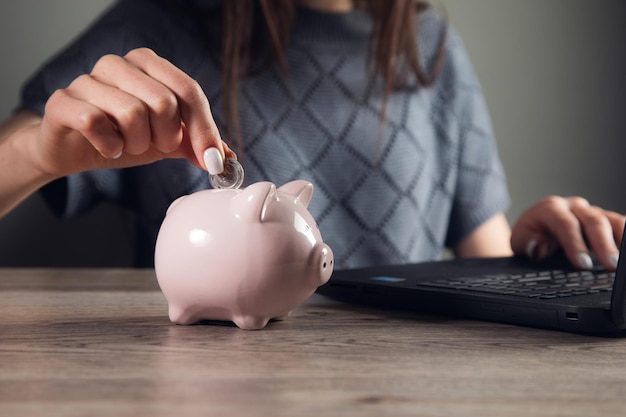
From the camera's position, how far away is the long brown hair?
122cm

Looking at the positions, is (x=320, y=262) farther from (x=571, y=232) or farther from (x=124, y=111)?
(x=571, y=232)

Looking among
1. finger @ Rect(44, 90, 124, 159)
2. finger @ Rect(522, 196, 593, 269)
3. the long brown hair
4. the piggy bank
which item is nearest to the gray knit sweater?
the long brown hair

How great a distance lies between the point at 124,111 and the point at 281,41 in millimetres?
755

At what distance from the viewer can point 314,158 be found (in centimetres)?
126

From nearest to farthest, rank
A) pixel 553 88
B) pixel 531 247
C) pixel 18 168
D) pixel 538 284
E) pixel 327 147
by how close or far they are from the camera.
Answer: pixel 538 284 → pixel 18 168 → pixel 531 247 → pixel 327 147 → pixel 553 88

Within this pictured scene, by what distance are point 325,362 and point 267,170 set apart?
0.78m

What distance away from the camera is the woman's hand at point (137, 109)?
1.91 ft

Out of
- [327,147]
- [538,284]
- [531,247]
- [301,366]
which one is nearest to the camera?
[301,366]

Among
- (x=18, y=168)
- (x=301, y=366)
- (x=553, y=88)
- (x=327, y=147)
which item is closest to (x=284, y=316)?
(x=301, y=366)

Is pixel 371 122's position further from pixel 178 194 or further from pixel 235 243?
pixel 235 243

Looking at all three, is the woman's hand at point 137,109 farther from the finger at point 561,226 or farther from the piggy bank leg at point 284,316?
the finger at point 561,226

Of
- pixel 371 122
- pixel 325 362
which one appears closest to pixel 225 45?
pixel 371 122

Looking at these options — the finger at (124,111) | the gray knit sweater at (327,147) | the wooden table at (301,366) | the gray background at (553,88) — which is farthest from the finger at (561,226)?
the gray background at (553,88)

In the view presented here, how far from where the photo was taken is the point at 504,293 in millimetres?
606
